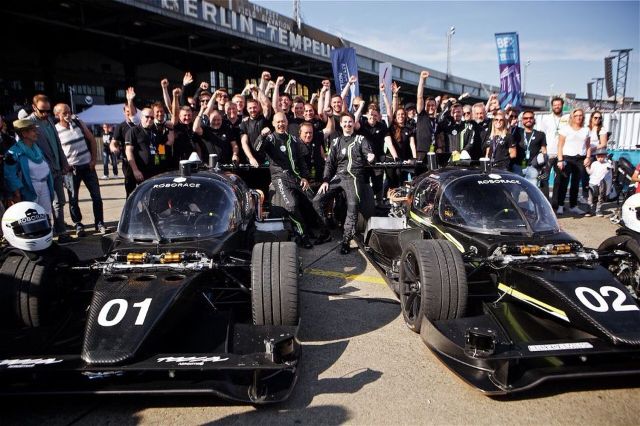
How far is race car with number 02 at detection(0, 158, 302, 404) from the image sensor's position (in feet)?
8.83

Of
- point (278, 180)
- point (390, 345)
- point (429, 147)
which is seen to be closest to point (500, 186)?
point (390, 345)

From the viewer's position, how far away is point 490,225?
4.12 m

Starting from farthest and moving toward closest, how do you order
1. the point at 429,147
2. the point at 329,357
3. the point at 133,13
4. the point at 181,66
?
the point at 181,66, the point at 133,13, the point at 429,147, the point at 329,357

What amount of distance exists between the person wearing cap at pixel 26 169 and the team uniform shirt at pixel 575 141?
28.6 feet

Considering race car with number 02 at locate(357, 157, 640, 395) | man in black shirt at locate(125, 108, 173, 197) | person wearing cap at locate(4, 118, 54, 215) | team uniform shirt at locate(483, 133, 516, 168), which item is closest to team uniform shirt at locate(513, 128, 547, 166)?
team uniform shirt at locate(483, 133, 516, 168)

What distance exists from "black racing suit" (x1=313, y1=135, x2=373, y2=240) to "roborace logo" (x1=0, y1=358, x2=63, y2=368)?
4.14 m

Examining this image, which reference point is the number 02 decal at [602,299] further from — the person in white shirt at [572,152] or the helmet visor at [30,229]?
the person in white shirt at [572,152]

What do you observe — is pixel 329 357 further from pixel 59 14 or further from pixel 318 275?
pixel 59 14

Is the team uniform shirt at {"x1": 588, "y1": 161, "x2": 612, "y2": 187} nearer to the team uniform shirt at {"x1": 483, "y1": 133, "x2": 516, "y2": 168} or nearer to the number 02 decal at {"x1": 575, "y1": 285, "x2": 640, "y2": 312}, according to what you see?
the team uniform shirt at {"x1": 483, "y1": 133, "x2": 516, "y2": 168}

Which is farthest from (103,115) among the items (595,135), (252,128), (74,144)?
(595,135)

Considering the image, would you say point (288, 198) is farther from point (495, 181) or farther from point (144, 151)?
point (495, 181)

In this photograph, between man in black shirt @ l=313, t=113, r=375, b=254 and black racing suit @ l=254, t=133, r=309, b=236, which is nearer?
man in black shirt @ l=313, t=113, r=375, b=254

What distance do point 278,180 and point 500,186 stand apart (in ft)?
10.6

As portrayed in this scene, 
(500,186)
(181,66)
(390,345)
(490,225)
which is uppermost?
(181,66)
